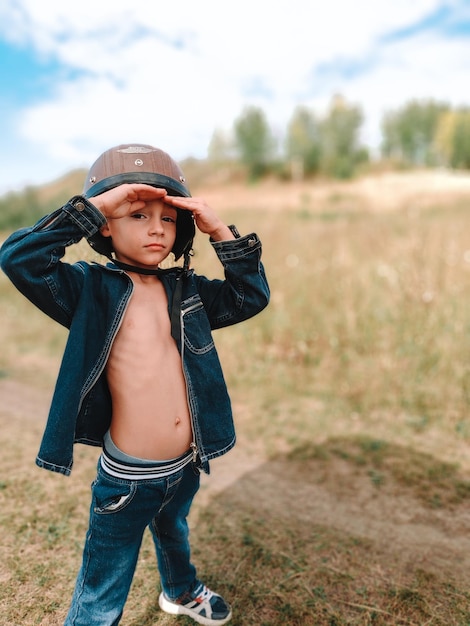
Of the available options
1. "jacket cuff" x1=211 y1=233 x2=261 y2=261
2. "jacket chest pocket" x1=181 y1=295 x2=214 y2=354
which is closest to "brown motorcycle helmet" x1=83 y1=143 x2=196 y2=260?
"jacket cuff" x1=211 y1=233 x2=261 y2=261

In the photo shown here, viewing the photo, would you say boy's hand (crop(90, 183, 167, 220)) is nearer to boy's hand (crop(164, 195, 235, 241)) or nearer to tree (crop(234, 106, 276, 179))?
boy's hand (crop(164, 195, 235, 241))

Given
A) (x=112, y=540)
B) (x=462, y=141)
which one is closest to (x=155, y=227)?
(x=112, y=540)

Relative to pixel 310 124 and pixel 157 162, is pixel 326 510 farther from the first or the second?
pixel 310 124

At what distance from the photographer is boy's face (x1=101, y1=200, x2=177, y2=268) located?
1724mm

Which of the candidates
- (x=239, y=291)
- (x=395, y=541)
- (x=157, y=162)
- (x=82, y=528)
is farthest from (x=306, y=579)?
(x=157, y=162)

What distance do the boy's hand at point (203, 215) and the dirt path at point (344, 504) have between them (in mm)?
1878

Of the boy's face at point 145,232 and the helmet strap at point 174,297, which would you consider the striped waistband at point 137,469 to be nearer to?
the helmet strap at point 174,297

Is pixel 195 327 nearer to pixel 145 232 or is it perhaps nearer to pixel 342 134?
pixel 145 232

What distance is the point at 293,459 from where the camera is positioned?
3.82 metres

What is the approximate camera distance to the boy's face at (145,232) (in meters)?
1.72

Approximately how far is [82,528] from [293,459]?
63.1 inches

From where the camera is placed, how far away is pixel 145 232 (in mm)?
1727

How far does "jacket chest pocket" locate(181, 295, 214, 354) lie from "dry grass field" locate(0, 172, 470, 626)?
438 millimetres

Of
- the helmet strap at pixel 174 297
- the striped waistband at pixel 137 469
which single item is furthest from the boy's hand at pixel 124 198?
the striped waistband at pixel 137 469
